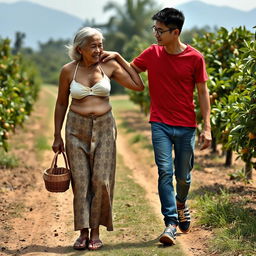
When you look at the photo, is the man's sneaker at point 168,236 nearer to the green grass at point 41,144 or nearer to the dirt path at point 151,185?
the dirt path at point 151,185

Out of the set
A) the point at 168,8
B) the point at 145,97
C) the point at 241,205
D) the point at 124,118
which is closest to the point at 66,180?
the point at 168,8

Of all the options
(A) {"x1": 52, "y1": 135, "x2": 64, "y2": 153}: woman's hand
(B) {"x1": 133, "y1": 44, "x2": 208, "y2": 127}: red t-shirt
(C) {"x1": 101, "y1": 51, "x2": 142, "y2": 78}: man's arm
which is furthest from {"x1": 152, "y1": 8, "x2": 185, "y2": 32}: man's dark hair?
(A) {"x1": 52, "y1": 135, "x2": 64, "y2": 153}: woman's hand

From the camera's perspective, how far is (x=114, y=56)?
517 centimetres

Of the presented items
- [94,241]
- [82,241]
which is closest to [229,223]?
[94,241]

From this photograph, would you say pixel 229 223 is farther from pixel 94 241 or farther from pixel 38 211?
pixel 38 211

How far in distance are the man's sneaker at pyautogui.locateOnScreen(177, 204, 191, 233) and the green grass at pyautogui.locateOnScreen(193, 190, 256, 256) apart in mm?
297

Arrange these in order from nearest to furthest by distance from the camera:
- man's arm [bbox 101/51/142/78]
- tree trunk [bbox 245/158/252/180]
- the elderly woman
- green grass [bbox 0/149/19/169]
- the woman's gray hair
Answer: the woman's gray hair
the elderly woman
man's arm [bbox 101/51/142/78]
tree trunk [bbox 245/158/252/180]
green grass [bbox 0/149/19/169]

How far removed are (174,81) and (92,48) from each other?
0.84 m

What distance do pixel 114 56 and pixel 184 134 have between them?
1.01 meters

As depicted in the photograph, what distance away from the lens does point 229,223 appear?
5621 mm

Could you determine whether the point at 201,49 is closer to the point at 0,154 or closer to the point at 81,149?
the point at 0,154

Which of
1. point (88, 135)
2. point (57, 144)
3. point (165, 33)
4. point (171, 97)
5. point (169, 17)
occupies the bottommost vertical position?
point (57, 144)

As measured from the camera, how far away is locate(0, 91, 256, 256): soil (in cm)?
534

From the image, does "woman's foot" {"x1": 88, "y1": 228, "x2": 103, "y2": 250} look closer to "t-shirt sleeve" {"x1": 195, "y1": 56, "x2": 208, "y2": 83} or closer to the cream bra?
the cream bra
